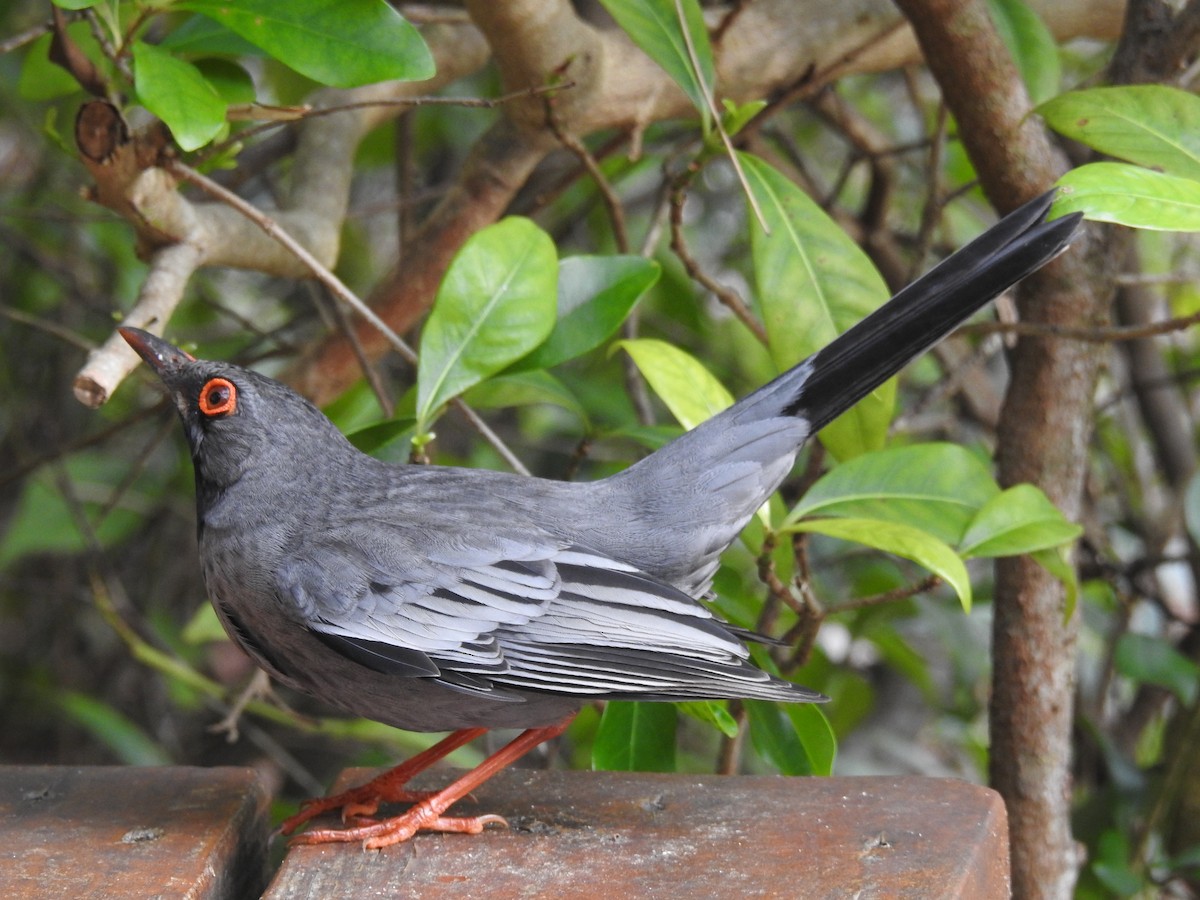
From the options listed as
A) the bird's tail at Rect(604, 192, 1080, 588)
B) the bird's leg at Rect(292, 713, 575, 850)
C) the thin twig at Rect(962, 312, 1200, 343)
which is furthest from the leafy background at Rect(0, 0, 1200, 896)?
the bird's leg at Rect(292, 713, 575, 850)

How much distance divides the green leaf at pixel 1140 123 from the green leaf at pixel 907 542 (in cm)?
88

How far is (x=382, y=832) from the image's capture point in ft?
8.23

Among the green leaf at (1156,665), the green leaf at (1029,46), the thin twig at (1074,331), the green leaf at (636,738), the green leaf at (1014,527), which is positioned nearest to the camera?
the green leaf at (1014,527)

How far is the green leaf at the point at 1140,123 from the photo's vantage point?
2543 millimetres

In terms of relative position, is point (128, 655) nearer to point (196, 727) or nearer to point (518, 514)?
point (196, 727)

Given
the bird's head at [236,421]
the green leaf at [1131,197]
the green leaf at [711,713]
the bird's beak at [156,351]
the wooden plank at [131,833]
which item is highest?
the green leaf at [1131,197]

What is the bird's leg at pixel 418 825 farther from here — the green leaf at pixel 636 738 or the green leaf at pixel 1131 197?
the green leaf at pixel 1131 197

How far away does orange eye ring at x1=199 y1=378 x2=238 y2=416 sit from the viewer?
8.75 feet

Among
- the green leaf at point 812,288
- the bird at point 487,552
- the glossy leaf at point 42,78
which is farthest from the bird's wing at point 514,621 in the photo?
the glossy leaf at point 42,78

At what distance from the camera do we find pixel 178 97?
2.40m

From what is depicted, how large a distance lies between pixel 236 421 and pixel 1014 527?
1.67 meters

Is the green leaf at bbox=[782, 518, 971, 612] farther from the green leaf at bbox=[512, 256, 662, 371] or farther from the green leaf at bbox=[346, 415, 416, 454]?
the green leaf at bbox=[346, 415, 416, 454]

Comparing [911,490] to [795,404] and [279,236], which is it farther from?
[279,236]

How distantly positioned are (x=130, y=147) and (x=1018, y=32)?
2.25m
